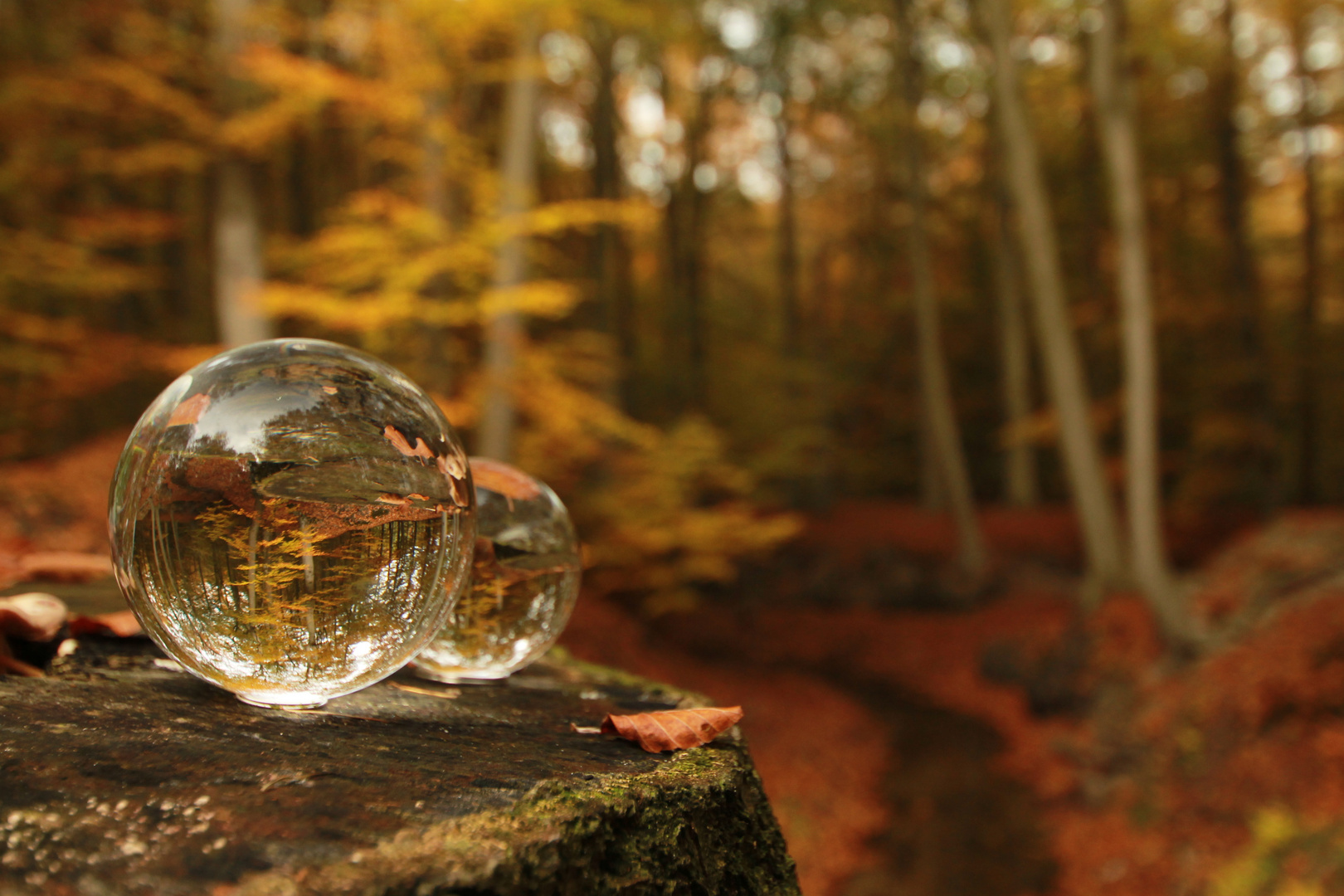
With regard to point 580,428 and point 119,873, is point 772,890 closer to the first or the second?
point 119,873

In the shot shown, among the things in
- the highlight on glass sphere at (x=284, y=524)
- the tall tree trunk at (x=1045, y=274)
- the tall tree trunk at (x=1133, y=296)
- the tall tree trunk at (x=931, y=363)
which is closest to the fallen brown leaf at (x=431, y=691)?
the highlight on glass sphere at (x=284, y=524)

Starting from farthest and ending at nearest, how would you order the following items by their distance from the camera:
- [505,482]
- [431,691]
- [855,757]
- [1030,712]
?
[1030,712] → [855,757] → [505,482] → [431,691]

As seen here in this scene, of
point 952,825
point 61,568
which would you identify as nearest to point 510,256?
point 61,568

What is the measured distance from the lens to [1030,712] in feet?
34.4

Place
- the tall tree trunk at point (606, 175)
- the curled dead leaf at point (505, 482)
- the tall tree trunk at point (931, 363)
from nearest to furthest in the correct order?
the curled dead leaf at point (505, 482), the tall tree trunk at point (606, 175), the tall tree trunk at point (931, 363)

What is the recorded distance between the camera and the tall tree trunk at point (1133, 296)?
28.8ft

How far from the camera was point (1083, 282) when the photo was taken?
17.8 metres

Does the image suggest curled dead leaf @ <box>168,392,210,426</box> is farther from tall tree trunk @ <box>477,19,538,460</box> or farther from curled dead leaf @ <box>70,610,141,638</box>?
tall tree trunk @ <box>477,19,538,460</box>

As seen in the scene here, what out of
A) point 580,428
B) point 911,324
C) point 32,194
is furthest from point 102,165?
point 911,324

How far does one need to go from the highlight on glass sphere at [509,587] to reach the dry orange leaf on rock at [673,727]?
0.41m

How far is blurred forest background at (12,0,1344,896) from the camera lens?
788 centimetres

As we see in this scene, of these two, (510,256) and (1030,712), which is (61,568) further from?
(1030,712)

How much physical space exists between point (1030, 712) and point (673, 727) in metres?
10.6

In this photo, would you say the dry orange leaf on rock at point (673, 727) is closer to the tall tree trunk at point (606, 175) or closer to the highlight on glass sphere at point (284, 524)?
the highlight on glass sphere at point (284, 524)
